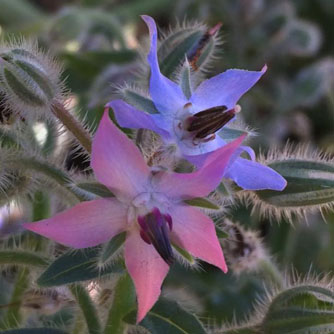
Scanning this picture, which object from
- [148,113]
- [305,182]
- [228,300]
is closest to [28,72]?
[148,113]

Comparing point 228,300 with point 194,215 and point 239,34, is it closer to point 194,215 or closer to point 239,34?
point 239,34

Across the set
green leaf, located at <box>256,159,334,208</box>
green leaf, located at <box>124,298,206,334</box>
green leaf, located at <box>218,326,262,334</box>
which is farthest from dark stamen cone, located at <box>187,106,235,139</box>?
green leaf, located at <box>218,326,262,334</box>

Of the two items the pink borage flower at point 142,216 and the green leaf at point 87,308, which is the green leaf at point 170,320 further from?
the pink borage flower at point 142,216

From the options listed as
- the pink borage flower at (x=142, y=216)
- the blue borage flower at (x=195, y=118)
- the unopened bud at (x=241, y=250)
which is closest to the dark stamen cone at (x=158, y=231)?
the pink borage flower at (x=142, y=216)

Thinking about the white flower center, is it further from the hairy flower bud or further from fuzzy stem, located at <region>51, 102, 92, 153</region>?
the hairy flower bud

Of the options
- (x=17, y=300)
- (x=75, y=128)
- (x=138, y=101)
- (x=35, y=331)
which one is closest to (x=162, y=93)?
(x=138, y=101)

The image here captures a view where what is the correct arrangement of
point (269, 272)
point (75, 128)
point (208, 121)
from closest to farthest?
point (208, 121)
point (75, 128)
point (269, 272)

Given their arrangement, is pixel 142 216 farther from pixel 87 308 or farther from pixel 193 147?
pixel 87 308
